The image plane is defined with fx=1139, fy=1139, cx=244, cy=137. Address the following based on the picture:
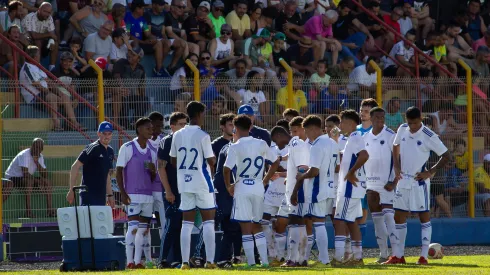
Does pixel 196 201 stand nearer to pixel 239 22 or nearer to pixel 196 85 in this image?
pixel 196 85

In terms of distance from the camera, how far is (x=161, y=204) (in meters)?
16.2

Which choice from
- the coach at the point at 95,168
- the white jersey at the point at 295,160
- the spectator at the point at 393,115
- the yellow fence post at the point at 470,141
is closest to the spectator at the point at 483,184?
the yellow fence post at the point at 470,141

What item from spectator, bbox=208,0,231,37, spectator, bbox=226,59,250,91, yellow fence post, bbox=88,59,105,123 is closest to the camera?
yellow fence post, bbox=88,59,105,123

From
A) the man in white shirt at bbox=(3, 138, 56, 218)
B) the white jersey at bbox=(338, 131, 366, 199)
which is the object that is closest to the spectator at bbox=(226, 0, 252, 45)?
the man in white shirt at bbox=(3, 138, 56, 218)

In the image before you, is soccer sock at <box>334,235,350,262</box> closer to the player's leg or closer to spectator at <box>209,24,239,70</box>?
the player's leg

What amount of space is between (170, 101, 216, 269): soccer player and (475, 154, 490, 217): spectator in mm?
8436

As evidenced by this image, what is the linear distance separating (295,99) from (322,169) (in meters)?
4.87

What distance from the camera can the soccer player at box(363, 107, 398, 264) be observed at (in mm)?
16125

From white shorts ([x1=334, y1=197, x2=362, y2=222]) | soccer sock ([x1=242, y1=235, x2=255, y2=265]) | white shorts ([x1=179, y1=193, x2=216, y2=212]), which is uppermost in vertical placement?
white shorts ([x1=179, y1=193, x2=216, y2=212])

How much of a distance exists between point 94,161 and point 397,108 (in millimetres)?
6636

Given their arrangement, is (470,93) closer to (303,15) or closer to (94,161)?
(303,15)

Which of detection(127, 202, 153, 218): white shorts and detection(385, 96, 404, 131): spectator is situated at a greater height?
detection(385, 96, 404, 131): spectator

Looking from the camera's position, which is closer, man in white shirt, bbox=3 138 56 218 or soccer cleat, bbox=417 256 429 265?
soccer cleat, bbox=417 256 429 265

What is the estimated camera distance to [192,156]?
1445 cm
